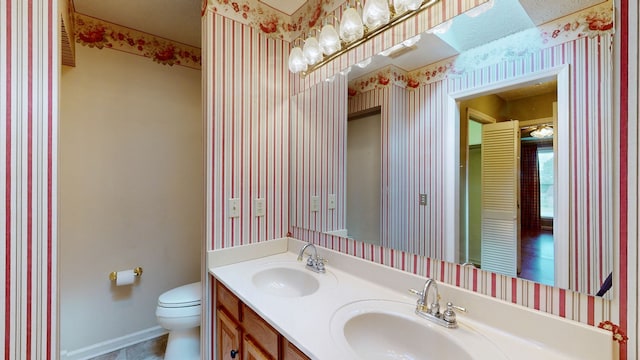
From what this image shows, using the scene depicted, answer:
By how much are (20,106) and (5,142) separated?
0.47 feet

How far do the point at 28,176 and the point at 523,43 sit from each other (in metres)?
1.82

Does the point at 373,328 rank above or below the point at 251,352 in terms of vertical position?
above

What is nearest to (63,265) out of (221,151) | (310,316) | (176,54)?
(221,151)

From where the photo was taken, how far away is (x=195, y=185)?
2.39 m

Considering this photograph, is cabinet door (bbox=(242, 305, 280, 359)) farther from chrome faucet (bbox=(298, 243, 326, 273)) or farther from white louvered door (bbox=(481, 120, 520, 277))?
white louvered door (bbox=(481, 120, 520, 277))

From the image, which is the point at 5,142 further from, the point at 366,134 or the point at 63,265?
the point at 366,134

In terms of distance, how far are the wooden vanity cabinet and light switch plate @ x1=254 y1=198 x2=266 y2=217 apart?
454 mm

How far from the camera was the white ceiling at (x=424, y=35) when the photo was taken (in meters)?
0.85

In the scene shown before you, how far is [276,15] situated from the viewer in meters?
1.75

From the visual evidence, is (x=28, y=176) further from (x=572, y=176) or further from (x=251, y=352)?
(x=572, y=176)

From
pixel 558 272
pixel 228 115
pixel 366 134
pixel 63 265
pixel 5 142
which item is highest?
pixel 228 115

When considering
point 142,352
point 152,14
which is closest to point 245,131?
point 152,14

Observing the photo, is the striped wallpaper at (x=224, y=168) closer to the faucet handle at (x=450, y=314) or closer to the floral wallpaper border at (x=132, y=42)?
the faucet handle at (x=450, y=314)

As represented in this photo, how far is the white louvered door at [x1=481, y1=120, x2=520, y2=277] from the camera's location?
0.90 metres
